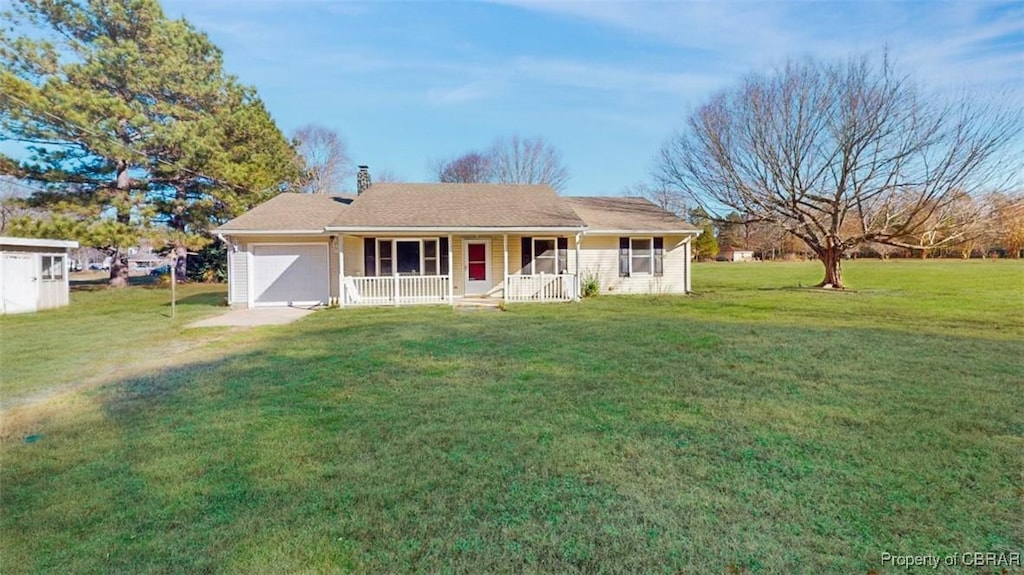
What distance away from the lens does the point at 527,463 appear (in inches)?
134

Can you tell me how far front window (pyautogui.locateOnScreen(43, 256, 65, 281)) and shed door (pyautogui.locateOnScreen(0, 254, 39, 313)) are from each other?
54 centimetres

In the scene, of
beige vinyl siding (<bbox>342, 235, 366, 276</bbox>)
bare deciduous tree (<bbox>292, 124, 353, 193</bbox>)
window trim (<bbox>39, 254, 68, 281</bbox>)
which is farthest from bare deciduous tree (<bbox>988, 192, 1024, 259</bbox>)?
bare deciduous tree (<bbox>292, 124, 353, 193</bbox>)

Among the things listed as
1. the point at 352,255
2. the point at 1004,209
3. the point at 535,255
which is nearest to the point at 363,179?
the point at 352,255

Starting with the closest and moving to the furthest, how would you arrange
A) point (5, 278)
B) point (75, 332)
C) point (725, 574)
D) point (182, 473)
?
1. point (725, 574)
2. point (182, 473)
3. point (75, 332)
4. point (5, 278)

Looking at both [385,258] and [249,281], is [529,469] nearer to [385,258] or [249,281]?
[385,258]

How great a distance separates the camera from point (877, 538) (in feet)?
8.24

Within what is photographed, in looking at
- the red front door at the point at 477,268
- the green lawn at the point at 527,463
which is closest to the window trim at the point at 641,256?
the red front door at the point at 477,268

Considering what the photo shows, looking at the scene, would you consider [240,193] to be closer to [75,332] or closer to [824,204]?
[75,332]

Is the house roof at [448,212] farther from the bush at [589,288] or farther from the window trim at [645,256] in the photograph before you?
the bush at [589,288]

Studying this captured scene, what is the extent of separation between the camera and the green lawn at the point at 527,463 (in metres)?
2.44

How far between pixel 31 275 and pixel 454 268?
12392 mm

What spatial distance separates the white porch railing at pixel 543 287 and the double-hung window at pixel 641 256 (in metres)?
2.98

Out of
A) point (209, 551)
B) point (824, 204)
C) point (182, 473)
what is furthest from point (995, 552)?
point (824, 204)

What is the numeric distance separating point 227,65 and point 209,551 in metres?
27.9
